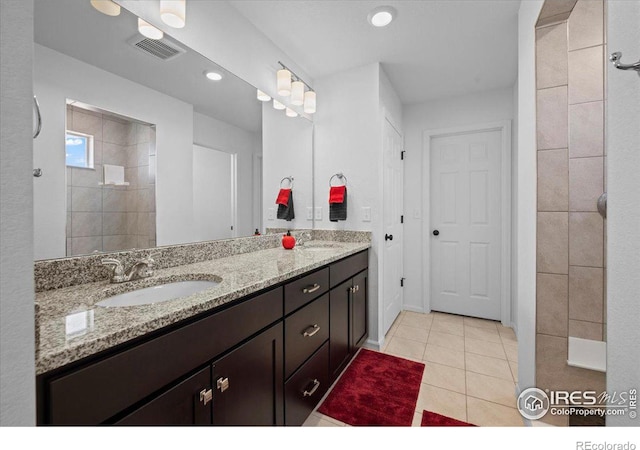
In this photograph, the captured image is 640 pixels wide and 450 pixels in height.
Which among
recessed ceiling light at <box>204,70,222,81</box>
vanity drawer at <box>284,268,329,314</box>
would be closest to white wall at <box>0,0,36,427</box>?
vanity drawer at <box>284,268,329,314</box>

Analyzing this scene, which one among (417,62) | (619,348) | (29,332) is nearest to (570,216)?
(619,348)

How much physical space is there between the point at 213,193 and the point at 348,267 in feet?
3.35

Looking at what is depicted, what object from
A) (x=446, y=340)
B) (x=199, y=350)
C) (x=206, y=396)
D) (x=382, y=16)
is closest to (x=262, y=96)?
(x=382, y=16)

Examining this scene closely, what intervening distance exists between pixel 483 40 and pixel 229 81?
74.4 inches

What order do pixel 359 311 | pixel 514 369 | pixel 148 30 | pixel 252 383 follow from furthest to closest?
pixel 359 311 → pixel 514 369 → pixel 148 30 → pixel 252 383

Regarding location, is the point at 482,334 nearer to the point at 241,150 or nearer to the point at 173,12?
the point at 241,150

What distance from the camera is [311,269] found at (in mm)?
1420

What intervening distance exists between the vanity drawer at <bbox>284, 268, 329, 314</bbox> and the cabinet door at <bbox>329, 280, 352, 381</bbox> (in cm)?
14

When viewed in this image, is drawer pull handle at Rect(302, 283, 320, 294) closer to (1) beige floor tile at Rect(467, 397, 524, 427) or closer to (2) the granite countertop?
(2) the granite countertop

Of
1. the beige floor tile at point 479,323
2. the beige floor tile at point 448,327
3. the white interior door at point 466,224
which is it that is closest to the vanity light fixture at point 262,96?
the white interior door at point 466,224

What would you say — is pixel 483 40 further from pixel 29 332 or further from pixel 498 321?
pixel 29 332

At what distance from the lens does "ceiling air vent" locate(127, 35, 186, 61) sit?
1233mm

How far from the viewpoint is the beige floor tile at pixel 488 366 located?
193cm

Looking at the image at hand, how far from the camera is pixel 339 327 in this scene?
179cm
